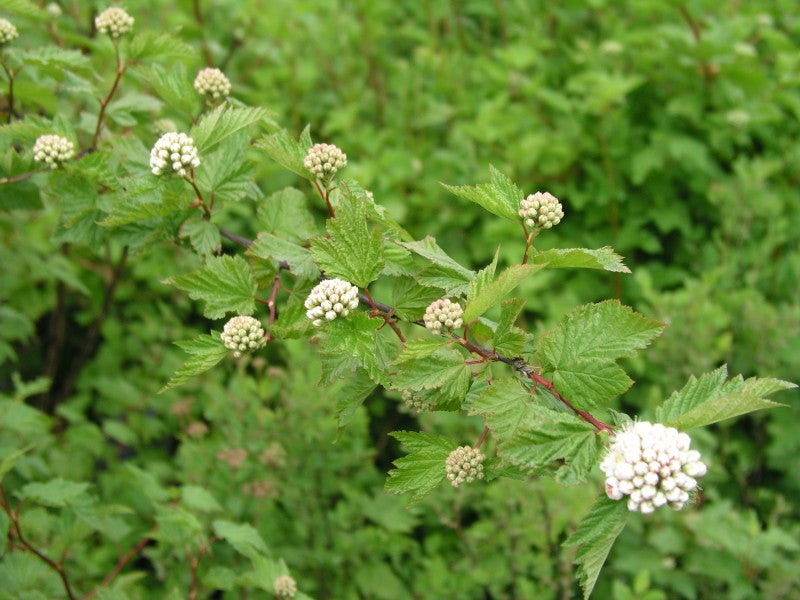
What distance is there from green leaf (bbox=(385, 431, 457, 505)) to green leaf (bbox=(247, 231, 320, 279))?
339 millimetres

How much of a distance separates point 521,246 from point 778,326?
1147 mm

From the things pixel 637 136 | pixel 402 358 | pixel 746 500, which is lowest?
pixel 746 500

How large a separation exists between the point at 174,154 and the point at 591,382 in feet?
2.62

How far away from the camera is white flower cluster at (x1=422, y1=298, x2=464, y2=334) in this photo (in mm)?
1142

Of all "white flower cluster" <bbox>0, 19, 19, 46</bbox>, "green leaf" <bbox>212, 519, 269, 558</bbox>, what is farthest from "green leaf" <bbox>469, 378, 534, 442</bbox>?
"white flower cluster" <bbox>0, 19, 19, 46</bbox>

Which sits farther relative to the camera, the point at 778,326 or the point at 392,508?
the point at 778,326

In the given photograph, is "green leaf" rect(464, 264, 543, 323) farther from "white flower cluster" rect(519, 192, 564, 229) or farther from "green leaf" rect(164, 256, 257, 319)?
"green leaf" rect(164, 256, 257, 319)

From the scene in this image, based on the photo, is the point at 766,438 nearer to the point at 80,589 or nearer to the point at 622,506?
the point at 622,506

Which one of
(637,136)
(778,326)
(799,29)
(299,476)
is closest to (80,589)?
(299,476)

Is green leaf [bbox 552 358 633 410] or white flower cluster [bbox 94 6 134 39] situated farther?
white flower cluster [bbox 94 6 134 39]

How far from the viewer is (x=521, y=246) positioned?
3.48 meters

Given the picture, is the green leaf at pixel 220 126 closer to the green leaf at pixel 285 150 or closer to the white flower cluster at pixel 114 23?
the green leaf at pixel 285 150

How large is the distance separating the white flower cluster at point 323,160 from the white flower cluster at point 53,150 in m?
0.54

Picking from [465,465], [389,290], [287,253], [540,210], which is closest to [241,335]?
[287,253]
